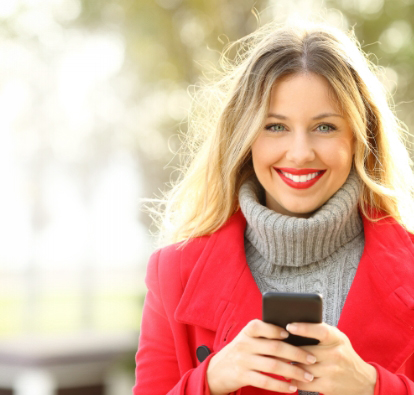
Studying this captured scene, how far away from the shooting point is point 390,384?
69.5 inches

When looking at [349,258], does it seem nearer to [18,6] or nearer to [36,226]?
[18,6]

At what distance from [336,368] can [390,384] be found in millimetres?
214

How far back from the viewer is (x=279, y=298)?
158 centimetres

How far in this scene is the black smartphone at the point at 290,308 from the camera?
5.12ft

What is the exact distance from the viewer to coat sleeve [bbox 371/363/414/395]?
175 cm

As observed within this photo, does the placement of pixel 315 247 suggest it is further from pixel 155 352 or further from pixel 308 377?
pixel 155 352

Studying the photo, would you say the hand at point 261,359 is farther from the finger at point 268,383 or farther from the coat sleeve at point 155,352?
the coat sleeve at point 155,352

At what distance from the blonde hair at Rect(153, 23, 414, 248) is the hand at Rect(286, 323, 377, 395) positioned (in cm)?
67

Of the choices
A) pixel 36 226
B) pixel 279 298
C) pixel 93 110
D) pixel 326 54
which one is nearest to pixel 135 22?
pixel 93 110

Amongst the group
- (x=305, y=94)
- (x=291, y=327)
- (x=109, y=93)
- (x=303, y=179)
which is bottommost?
(x=291, y=327)

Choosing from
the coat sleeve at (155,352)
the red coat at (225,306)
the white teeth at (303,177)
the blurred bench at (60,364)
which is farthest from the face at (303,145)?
the blurred bench at (60,364)

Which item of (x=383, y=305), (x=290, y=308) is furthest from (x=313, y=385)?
(x=383, y=305)

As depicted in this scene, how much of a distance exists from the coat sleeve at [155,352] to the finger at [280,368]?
0.45 metres

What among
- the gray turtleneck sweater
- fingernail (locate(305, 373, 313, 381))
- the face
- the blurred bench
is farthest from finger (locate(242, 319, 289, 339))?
the blurred bench
